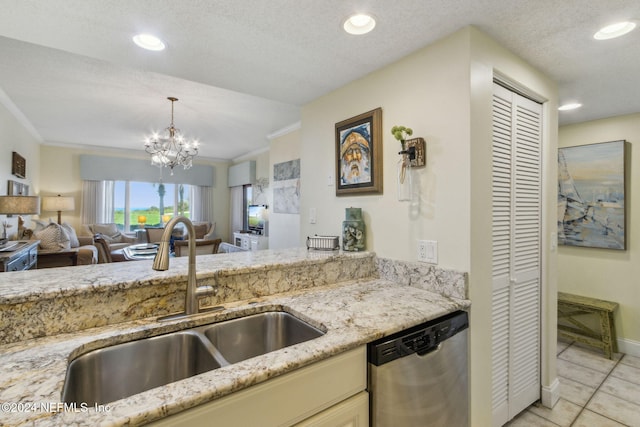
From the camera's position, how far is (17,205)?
2.91 m

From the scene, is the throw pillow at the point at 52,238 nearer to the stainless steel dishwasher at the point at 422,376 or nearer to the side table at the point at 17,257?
the side table at the point at 17,257

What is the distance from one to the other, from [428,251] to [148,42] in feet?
6.41

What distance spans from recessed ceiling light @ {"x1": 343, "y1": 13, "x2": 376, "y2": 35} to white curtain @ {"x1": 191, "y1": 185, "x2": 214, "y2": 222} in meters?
6.79

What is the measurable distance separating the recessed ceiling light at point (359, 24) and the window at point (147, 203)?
6534 millimetres

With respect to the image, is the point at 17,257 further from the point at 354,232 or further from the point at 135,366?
the point at 354,232

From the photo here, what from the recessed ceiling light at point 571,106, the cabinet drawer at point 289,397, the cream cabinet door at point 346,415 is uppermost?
the recessed ceiling light at point 571,106

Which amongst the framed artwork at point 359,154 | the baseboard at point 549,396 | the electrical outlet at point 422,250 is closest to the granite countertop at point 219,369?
the electrical outlet at point 422,250

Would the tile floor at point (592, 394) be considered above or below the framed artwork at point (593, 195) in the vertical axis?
below

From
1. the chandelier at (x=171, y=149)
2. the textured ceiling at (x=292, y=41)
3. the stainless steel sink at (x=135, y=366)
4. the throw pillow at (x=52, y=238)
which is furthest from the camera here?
the chandelier at (x=171, y=149)

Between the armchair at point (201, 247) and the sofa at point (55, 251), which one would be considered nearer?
the armchair at point (201, 247)

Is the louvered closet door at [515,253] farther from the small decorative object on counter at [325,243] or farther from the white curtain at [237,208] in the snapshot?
the white curtain at [237,208]

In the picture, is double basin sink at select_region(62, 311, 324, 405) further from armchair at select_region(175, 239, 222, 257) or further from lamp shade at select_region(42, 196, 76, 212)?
lamp shade at select_region(42, 196, 76, 212)

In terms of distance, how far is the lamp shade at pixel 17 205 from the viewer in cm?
286

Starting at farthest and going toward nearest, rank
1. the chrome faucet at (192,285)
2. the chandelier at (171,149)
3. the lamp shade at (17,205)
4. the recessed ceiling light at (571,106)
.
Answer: the chandelier at (171,149) < the lamp shade at (17,205) < the recessed ceiling light at (571,106) < the chrome faucet at (192,285)
